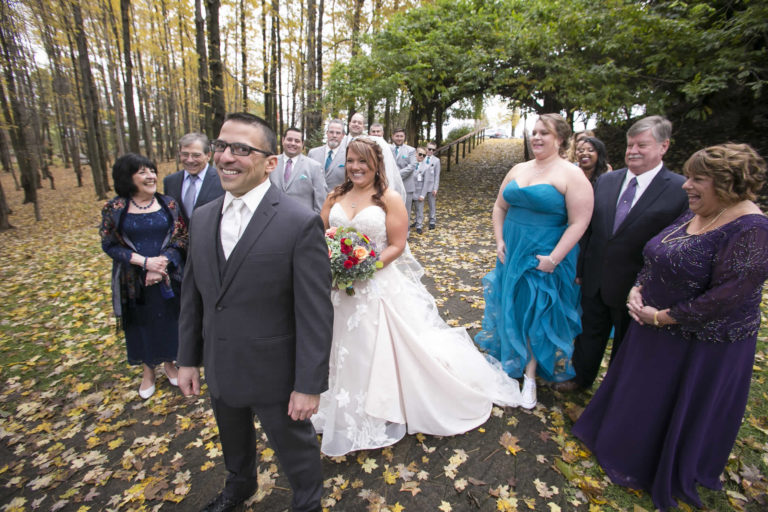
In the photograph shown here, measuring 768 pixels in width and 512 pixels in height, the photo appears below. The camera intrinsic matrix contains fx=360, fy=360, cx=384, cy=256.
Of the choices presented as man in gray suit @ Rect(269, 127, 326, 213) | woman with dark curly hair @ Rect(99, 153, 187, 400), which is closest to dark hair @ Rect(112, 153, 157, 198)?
woman with dark curly hair @ Rect(99, 153, 187, 400)

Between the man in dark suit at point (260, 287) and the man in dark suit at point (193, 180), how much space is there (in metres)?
2.19

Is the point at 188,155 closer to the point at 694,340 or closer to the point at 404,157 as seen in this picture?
the point at 694,340

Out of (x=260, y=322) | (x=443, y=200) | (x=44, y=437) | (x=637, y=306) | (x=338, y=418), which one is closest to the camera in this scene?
(x=260, y=322)

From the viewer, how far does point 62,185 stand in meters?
19.8

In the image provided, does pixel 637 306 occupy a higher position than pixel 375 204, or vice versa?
pixel 375 204

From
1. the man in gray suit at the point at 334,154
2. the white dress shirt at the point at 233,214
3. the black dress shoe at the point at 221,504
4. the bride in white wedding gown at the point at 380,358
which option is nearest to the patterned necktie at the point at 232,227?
the white dress shirt at the point at 233,214

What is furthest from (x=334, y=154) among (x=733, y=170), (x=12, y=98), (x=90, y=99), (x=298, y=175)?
(x=12, y=98)

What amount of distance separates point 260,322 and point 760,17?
1016 centimetres

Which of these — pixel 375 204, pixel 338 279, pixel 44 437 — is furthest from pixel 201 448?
pixel 375 204

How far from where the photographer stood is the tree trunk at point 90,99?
434 inches

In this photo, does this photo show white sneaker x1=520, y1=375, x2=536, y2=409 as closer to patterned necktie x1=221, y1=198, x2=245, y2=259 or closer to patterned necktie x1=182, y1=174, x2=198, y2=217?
patterned necktie x1=221, y1=198, x2=245, y2=259

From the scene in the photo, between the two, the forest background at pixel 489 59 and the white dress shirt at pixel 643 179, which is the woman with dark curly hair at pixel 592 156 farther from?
the forest background at pixel 489 59

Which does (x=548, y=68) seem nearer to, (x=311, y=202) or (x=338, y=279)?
(x=311, y=202)

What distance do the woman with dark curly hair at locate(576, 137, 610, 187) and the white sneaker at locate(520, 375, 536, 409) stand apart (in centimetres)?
224
